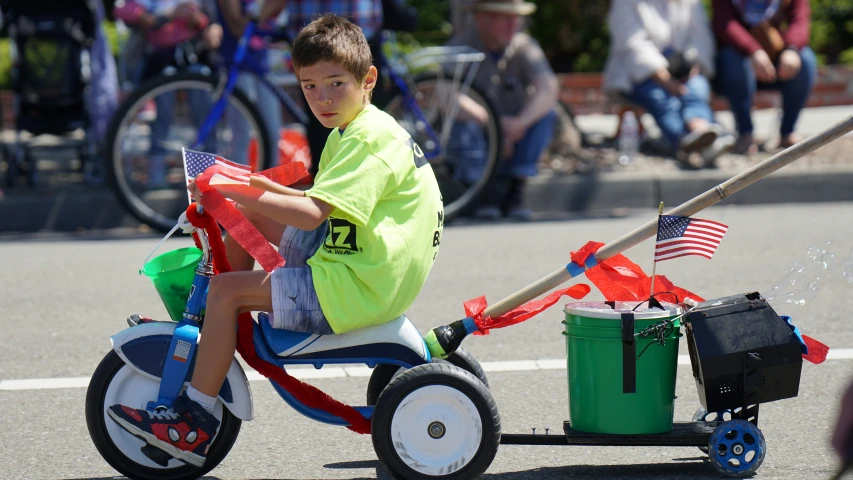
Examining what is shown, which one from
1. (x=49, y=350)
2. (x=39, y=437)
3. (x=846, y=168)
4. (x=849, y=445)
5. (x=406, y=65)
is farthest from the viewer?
(x=846, y=168)

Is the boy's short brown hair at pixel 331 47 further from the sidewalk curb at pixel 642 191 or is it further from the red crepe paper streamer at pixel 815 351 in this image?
the sidewalk curb at pixel 642 191

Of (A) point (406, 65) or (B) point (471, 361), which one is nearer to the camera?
(B) point (471, 361)

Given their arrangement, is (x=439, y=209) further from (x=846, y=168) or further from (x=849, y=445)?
(x=846, y=168)

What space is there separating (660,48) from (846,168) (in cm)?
166

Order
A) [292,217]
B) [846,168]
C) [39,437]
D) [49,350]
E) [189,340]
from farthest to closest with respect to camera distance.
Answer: [846,168], [49,350], [39,437], [189,340], [292,217]

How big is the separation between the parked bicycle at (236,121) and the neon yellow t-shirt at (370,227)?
4606mm

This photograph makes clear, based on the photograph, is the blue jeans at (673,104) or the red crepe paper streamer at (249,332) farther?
the blue jeans at (673,104)

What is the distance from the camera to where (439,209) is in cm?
372

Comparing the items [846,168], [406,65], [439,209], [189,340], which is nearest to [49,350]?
[189,340]

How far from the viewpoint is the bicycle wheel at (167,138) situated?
8.23 metres

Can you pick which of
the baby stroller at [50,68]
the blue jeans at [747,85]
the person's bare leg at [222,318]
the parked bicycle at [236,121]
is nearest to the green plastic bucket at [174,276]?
the person's bare leg at [222,318]

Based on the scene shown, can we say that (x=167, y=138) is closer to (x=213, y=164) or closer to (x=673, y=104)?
(x=673, y=104)

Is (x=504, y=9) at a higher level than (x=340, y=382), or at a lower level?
higher

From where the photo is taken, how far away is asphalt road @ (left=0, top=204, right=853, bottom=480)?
4.02 meters
